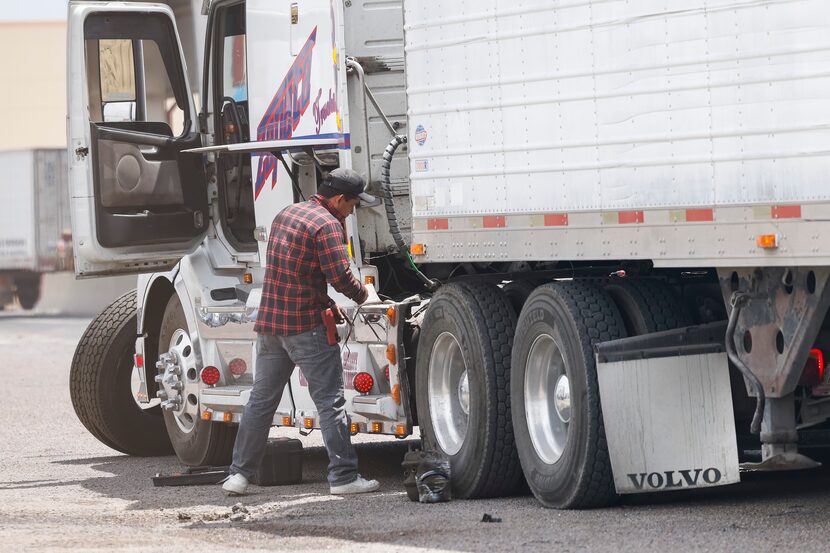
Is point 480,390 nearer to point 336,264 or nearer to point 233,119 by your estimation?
point 336,264

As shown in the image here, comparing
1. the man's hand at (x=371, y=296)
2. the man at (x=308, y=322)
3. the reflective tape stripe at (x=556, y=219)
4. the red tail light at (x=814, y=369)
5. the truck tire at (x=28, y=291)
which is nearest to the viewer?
the red tail light at (x=814, y=369)

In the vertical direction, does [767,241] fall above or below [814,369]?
above

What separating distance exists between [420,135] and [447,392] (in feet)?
4.76

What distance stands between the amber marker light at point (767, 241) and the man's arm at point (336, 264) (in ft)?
9.22

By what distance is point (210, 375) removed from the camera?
12.1m

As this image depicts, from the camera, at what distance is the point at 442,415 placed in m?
10.4

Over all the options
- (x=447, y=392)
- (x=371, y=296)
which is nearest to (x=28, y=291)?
(x=371, y=296)

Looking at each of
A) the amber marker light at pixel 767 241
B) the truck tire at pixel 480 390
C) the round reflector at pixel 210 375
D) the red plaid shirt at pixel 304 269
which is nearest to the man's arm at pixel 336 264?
the red plaid shirt at pixel 304 269

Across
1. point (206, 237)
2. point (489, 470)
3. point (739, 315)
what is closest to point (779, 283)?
point (739, 315)

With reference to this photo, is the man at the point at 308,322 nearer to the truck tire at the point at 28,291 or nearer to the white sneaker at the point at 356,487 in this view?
the white sneaker at the point at 356,487

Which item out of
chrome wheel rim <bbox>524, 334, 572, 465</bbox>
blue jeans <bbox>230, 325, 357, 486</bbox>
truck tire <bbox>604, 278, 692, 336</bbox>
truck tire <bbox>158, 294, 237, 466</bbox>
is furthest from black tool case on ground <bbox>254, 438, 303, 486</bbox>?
truck tire <bbox>604, 278, 692, 336</bbox>

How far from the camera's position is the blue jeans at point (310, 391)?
1024 centimetres

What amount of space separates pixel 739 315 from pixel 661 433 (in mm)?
755

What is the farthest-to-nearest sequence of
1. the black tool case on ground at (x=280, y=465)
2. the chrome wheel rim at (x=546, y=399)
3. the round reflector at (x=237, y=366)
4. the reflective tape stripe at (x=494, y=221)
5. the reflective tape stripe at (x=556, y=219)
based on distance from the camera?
the round reflector at (x=237, y=366) < the black tool case on ground at (x=280, y=465) < the reflective tape stripe at (x=494, y=221) < the chrome wheel rim at (x=546, y=399) < the reflective tape stripe at (x=556, y=219)
